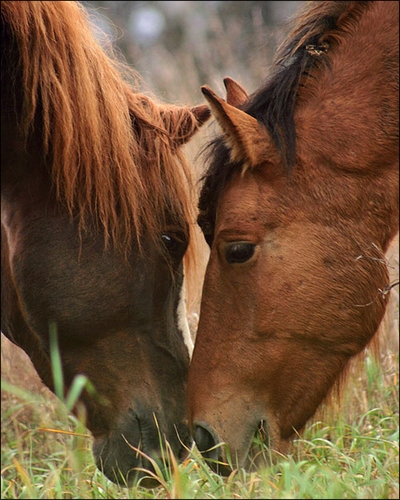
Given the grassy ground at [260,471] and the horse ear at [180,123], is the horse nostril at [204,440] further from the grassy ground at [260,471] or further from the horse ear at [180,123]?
the horse ear at [180,123]

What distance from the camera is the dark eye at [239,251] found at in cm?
301

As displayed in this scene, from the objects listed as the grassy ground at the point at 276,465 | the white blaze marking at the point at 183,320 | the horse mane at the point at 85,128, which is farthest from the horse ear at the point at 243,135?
the grassy ground at the point at 276,465

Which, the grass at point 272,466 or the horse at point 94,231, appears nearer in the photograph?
the grass at point 272,466

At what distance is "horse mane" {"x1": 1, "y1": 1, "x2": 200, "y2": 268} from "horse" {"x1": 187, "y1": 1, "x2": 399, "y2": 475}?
0.39 metres

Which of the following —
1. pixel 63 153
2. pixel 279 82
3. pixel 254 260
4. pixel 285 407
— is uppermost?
pixel 279 82

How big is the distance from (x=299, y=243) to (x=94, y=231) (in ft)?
2.89

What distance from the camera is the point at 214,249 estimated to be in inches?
124

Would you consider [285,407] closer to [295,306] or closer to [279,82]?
[295,306]

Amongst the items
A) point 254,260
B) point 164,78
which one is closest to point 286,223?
point 254,260

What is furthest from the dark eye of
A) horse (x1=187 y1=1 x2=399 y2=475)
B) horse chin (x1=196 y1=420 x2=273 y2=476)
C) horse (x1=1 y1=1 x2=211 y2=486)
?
horse chin (x1=196 y1=420 x2=273 y2=476)

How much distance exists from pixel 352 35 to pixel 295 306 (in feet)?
3.69

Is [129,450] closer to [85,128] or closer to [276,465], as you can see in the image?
[276,465]

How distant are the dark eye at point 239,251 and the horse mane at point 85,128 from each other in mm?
422

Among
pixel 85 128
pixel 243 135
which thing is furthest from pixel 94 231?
pixel 243 135
